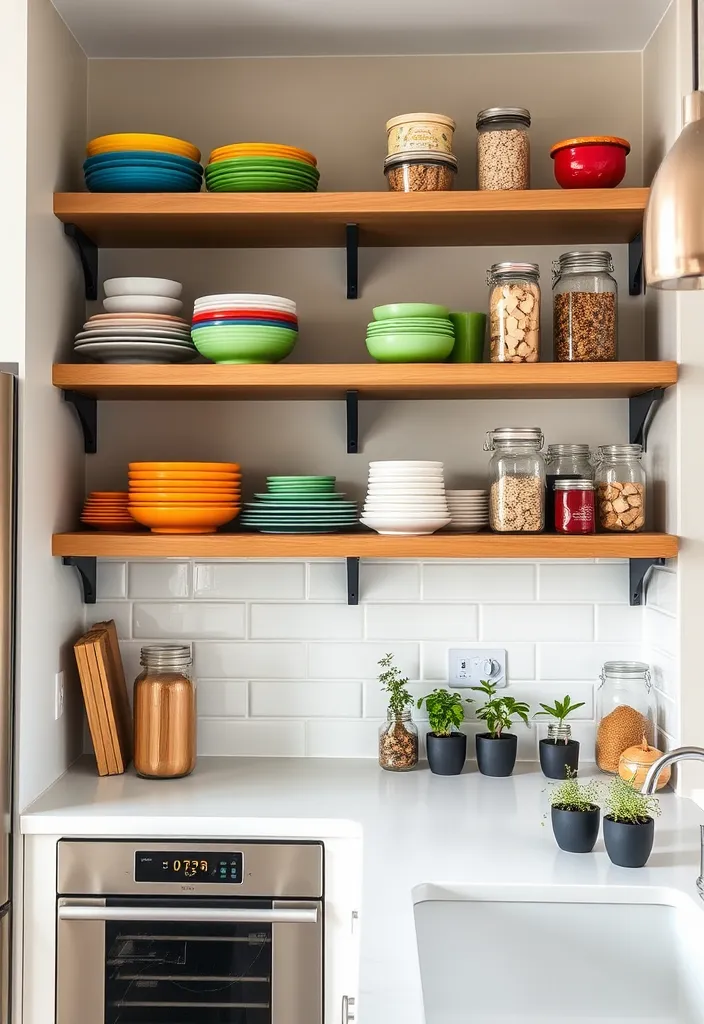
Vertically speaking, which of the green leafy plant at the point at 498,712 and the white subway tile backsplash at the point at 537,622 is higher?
the white subway tile backsplash at the point at 537,622

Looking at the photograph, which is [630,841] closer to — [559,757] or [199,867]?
[559,757]

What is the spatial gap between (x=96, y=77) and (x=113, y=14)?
0.78 feet

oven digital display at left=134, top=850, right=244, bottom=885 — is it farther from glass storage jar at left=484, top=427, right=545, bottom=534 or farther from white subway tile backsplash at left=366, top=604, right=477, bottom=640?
glass storage jar at left=484, top=427, right=545, bottom=534

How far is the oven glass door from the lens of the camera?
5.98ft

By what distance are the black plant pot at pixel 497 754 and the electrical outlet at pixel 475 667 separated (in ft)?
0.54

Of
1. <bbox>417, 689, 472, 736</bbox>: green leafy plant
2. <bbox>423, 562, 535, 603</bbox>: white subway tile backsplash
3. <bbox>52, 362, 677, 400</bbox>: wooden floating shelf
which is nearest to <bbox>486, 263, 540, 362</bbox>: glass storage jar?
<bbox>52, 362, 677, 400</bbox>: wooden floating shelf

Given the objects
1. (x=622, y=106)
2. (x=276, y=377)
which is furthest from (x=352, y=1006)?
(x=622, y=106)

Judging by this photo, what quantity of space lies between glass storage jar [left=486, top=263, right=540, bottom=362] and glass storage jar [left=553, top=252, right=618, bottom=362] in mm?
63

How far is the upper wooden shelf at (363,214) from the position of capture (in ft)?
6.58

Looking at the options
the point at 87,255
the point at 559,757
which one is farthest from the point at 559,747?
the point at 87,255

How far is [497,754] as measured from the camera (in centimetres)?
213

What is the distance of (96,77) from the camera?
7.58 ft

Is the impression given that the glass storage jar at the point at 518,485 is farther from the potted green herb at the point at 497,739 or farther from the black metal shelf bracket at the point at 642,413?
the potted green herb at the point at 497,739

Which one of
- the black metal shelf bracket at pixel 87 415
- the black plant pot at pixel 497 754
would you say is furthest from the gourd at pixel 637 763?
the black metal shelf bracket at pixel 87 415
